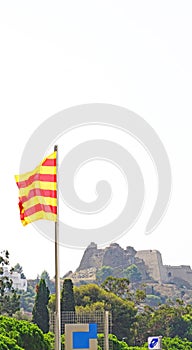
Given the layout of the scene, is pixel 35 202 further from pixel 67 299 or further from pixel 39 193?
pixel 67 299

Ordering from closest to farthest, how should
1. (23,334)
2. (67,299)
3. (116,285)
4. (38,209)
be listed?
(38,209), (23,334), (67,299), (116,285)

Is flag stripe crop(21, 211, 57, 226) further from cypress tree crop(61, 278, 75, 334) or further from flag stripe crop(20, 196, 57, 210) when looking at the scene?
cypress tree crop(61, 278, 75, 334)

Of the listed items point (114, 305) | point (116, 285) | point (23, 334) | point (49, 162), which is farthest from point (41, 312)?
point (49, 162)

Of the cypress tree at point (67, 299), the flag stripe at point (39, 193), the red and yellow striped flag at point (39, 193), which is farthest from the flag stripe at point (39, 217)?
the cypress tree at point (67, 299)

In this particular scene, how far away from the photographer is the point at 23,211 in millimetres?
20172

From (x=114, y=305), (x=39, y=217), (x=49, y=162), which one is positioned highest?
(x=114, y=305)

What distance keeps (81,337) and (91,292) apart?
6159 cm

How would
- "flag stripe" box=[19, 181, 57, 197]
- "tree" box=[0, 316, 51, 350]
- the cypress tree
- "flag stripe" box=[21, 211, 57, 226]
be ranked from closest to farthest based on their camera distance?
"flag stripe" box=[21, 211, 57, 226]
"flag stripe" box=[19, 181, 57, 197]
"tree" box=[0, 316, 51, 350]
the cypress tree

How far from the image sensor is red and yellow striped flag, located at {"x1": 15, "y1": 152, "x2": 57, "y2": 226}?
20.1m

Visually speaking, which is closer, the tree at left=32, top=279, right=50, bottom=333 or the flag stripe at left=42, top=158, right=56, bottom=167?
the flag stripe at left=42, top=158, right=56, bottom=167

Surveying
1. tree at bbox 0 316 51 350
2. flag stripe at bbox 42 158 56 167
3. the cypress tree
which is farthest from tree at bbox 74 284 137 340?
flag stripe at bbox 42 158 56 167

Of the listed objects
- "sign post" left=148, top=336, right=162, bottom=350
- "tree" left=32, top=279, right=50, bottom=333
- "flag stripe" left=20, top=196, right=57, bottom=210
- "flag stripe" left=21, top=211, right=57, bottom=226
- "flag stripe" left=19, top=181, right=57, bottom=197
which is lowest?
"flag stripe" left=21, top=211, right=57, bottom=226

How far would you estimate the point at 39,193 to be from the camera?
66.4 ft

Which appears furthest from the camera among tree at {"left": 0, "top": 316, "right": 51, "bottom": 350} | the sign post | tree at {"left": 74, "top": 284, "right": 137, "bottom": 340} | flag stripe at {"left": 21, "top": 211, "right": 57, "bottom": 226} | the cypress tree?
tree at {"left": 74, "top": 284, "right": 137, "bottom": 340}
